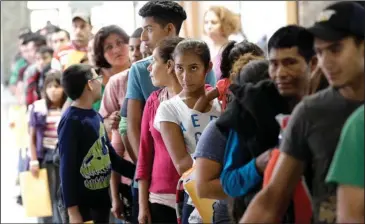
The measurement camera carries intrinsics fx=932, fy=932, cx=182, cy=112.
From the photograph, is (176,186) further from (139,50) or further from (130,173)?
(139,50)

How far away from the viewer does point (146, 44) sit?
5.28m

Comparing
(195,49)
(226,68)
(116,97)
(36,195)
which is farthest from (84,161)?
(36,195)

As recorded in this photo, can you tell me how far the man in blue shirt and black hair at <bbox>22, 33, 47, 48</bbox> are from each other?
6.65m

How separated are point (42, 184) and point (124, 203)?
209 cm

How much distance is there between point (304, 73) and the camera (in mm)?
3158

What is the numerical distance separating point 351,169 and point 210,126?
110 cm

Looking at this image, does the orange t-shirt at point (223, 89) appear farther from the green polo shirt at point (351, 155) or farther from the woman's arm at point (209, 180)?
the green polo shirt at point (351, 155)

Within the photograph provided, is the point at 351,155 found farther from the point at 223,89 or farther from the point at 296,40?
the point at 223,89

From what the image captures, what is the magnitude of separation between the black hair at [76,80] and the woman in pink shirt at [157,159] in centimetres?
81

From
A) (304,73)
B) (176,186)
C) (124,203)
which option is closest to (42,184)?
(124,203)

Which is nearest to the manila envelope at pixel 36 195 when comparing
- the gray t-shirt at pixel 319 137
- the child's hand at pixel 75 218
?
the child's hand at pixel 75 218

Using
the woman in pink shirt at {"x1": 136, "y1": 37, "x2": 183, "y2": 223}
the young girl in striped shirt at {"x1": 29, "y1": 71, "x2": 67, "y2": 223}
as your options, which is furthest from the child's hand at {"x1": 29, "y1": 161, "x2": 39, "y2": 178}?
the woman in pink shirt at {"x1": 136, "y1": 37, "x2": 183, "y2": 223}

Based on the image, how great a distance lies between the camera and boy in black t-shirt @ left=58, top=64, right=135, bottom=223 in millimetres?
5523

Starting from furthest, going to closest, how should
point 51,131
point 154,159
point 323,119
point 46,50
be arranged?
point 46,50 < point 51,131 < point 154,159 < point 323,119
